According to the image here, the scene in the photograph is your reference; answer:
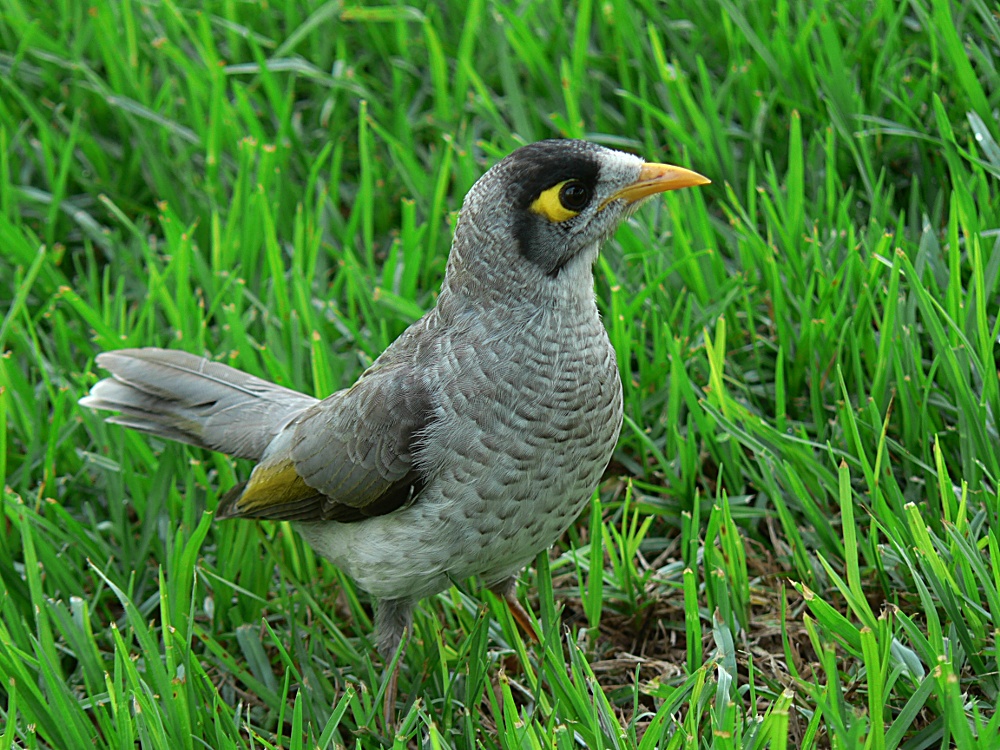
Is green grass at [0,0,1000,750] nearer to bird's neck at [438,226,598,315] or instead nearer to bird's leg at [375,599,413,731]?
bird's leg at [375,599,413,731]

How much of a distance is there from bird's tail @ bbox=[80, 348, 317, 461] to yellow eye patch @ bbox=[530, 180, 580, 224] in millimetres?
1147

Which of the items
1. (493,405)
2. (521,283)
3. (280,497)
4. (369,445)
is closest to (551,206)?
(521,283)

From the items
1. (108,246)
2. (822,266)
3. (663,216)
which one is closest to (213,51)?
(108,246)

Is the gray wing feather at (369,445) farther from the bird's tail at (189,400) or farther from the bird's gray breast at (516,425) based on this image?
the bird's tail at (189,400)

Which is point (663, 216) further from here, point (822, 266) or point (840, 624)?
point (840, 624)

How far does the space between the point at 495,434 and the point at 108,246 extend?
9.16ft

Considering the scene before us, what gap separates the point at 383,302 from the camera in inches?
163

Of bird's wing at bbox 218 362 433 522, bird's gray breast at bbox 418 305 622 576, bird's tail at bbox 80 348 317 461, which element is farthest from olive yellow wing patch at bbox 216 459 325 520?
bird's gray breast at bbox 418 305 622 576

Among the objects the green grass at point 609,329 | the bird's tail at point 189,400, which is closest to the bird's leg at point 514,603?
the green grass at point 609,329

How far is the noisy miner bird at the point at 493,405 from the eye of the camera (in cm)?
292

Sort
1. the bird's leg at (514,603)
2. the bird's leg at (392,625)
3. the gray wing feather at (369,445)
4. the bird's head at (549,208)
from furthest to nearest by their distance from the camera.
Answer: the bird's leg at (514,603) → the bird's leg at (392,625) → the gray wing feather at (369,445) → the bird's head at (549,208)

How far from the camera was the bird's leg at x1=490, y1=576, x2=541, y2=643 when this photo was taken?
343 cm

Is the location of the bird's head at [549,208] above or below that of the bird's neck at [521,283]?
above

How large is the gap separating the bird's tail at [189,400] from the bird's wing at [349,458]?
204 millimetres
